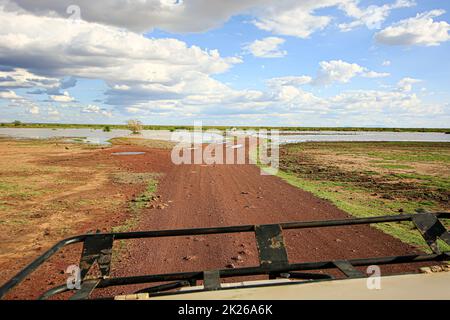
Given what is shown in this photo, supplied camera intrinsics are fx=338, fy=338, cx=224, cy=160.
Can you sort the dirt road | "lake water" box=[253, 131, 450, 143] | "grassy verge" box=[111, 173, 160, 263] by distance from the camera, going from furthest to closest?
"lake water" box=[253, 131, 450, 143] → "grassy verge" box=[111, 173, 160, 263] → the dirt road

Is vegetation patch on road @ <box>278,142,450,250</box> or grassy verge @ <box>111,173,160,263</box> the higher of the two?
grassy verge @ <box>111,173,160,263</box>

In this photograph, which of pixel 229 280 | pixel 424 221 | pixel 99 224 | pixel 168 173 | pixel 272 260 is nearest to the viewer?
pixel 272 260

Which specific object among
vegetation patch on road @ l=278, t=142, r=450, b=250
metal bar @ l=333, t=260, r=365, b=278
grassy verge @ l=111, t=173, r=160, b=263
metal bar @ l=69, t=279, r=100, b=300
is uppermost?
metal bar @ l=333, t=260, r=365, b=278

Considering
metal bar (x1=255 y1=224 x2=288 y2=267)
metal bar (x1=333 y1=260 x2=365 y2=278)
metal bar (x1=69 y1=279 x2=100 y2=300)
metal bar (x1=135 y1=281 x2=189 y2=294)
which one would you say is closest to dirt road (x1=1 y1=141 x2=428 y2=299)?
metal bar (x1=135 y1=281 x2=189 y2=294)

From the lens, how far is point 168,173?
17.0 meters

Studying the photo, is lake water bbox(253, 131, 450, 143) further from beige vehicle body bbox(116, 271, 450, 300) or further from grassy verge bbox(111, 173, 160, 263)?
beige vehicle body bbox(116, 271, 450, 300)

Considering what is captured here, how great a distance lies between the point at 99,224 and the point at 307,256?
5121mm

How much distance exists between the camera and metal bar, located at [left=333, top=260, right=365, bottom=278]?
109 inches

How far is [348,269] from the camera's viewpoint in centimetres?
290

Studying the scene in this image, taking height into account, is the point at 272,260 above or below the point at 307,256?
above

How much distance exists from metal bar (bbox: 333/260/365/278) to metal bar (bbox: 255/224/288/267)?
1.57 feet

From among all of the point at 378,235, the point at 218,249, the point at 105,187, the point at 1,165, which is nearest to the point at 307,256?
the point at 218,249
